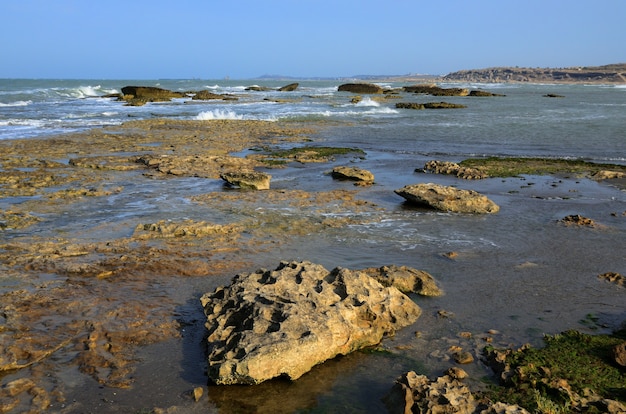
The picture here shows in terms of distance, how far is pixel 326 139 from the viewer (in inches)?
859

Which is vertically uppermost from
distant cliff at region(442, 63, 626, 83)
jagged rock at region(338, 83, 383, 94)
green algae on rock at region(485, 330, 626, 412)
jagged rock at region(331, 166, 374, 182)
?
distant cliff at region(442, 63, 626, 83)

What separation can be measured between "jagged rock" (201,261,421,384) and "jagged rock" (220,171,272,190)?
19.9 feet

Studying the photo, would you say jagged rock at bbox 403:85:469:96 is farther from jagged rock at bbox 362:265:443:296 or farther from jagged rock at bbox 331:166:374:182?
jagged rock at bbox 362:265:443:296

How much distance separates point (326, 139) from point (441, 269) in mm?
15072

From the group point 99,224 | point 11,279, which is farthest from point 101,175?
point 11,279

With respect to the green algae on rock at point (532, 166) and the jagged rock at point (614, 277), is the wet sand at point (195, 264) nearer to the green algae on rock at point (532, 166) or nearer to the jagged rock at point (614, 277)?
the jagged rock at point (614, 277)

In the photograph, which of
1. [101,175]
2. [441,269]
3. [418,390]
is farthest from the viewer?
[101,175]

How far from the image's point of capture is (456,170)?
559 inches

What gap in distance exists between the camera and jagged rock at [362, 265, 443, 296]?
646 centimetres

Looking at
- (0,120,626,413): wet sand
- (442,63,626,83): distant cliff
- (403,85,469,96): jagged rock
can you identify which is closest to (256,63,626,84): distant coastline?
(442,63,626,83): distant cliff

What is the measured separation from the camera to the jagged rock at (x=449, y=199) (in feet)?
33.5

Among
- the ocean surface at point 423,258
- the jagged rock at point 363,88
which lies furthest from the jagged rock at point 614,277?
the jagged rock at point 363,88

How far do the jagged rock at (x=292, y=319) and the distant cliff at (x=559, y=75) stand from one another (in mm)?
127869

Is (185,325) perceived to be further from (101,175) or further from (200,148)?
(200,148)
